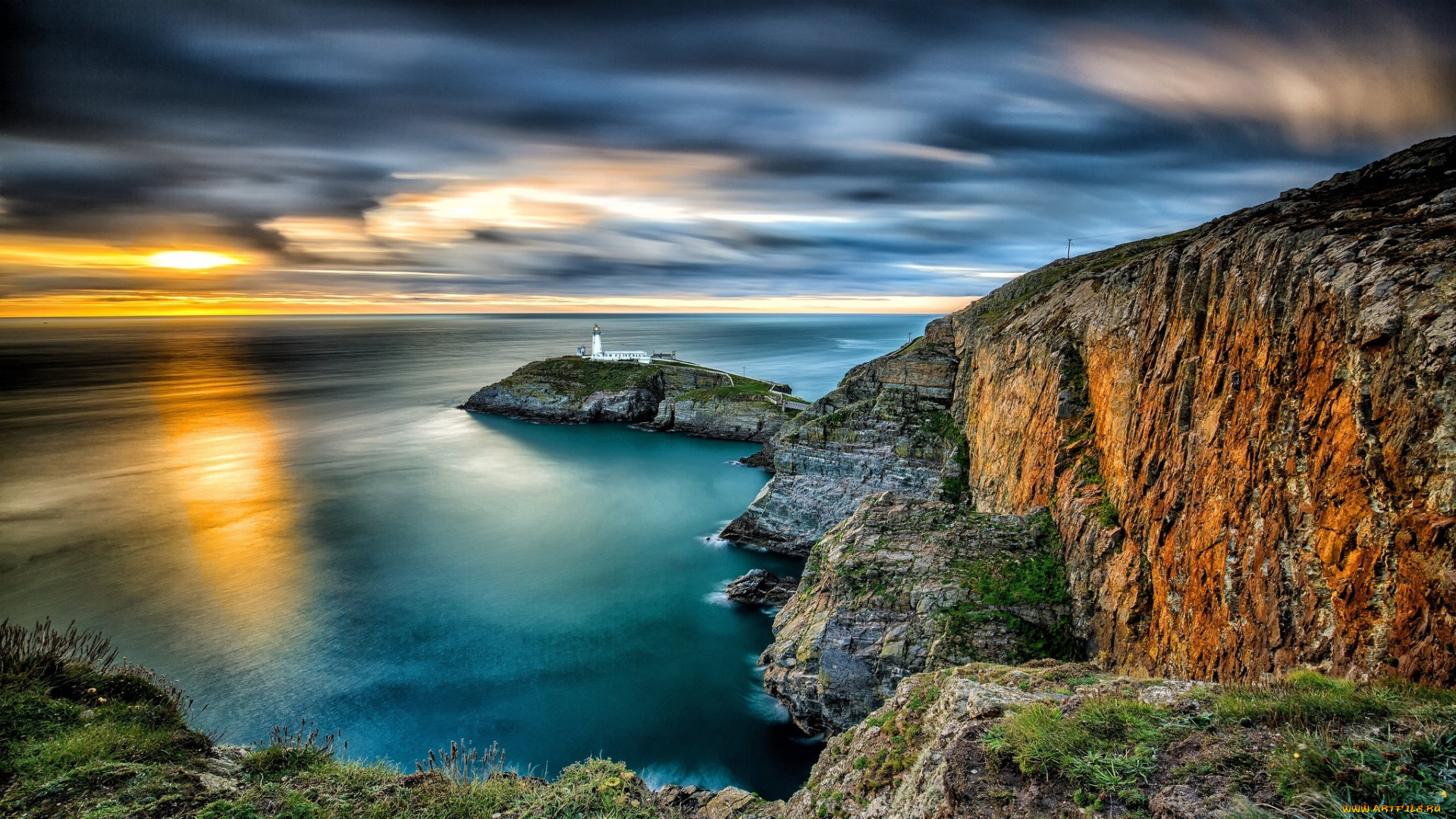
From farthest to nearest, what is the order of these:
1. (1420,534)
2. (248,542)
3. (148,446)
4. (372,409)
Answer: (372,409)
(148,446)
(248,542)
(1420,534)

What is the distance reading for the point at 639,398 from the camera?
6512 cm

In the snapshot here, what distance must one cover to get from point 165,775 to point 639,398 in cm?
5825

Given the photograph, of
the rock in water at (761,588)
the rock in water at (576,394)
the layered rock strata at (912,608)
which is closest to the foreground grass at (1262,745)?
the layered rock strata at (912,608)

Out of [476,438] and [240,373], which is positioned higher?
[240,373]

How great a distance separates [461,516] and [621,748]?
24063mm

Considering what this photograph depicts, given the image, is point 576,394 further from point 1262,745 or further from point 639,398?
point 1262,745

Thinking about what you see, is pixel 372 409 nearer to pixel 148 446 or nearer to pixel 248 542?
pixel 148 446

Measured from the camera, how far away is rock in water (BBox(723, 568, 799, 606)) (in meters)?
24.4

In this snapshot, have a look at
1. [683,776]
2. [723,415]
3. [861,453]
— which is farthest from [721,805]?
[723,415]

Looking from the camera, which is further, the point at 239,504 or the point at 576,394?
the point at 576,394

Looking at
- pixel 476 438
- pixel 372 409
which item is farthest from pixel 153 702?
pixel 372 409

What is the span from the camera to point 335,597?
25516 mm

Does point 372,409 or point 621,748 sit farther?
point 372,409

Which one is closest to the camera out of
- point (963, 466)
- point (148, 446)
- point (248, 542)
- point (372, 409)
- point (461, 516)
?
point (963, 466)
